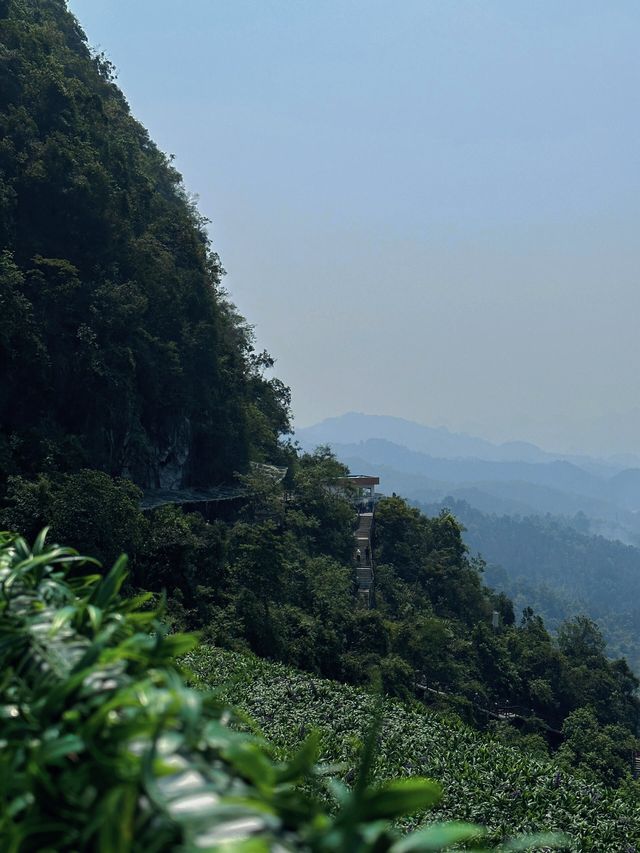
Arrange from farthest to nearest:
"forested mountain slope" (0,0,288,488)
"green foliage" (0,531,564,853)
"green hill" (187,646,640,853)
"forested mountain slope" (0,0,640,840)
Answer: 1. "forested mountain slope" (0,0,288,488)
2. "forested mountain slope" (0,0,640,840)
3. "green hill" (187,646,640,853)
4. "green foliage" (0,531,564,853)

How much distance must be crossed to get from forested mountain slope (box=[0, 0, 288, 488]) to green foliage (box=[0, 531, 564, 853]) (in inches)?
572

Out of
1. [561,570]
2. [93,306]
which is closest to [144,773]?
[93,306]

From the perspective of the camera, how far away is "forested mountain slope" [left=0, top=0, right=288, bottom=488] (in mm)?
16938

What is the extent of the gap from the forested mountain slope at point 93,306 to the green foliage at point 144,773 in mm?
14524

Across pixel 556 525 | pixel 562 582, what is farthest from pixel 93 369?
pixel 556 525

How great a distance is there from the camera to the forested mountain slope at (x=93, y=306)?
1694cm

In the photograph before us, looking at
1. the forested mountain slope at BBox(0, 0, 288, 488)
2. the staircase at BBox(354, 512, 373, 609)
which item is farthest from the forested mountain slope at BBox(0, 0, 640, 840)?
the staircase at BBox(354, 512, 373, 609)

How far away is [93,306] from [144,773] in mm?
18614

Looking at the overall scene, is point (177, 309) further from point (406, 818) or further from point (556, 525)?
point (556, 525)

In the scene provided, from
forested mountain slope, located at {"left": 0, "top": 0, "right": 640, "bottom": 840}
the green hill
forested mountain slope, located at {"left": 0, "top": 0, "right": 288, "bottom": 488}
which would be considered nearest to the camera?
the green hill

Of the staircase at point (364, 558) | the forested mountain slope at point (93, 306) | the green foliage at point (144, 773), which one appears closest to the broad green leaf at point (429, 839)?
the green foliage at point (144, 773)

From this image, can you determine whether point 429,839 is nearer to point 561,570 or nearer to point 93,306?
point 93,306

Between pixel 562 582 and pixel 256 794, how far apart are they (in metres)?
132

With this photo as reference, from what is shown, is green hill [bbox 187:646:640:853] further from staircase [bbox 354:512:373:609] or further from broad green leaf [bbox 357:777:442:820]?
staircase [bbox 354:512:373:609]
